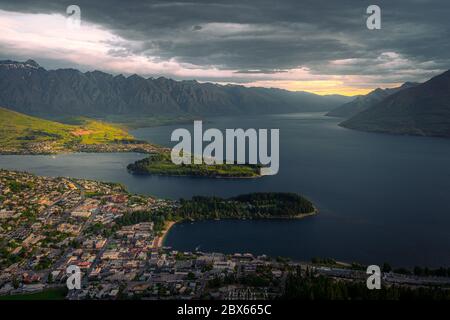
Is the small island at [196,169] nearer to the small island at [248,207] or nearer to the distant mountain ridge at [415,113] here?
the small island at [248,207]

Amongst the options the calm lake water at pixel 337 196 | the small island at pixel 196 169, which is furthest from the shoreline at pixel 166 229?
the small island at pixel 196 169

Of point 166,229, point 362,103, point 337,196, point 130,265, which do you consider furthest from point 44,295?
point 362,103

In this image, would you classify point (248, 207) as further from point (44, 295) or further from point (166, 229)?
point (44, 295)

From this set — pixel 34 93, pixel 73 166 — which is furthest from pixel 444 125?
pixel 34 93

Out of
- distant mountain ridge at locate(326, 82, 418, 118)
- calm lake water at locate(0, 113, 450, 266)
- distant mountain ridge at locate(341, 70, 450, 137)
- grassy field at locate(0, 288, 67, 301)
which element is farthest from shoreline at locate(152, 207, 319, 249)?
distant mountain ridge at locate(326, 82, 418, 118)

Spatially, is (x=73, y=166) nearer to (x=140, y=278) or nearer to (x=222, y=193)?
(x=222, y=193)

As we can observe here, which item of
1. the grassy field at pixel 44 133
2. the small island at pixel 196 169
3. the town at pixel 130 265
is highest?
the grassy field at pixel 44 133
